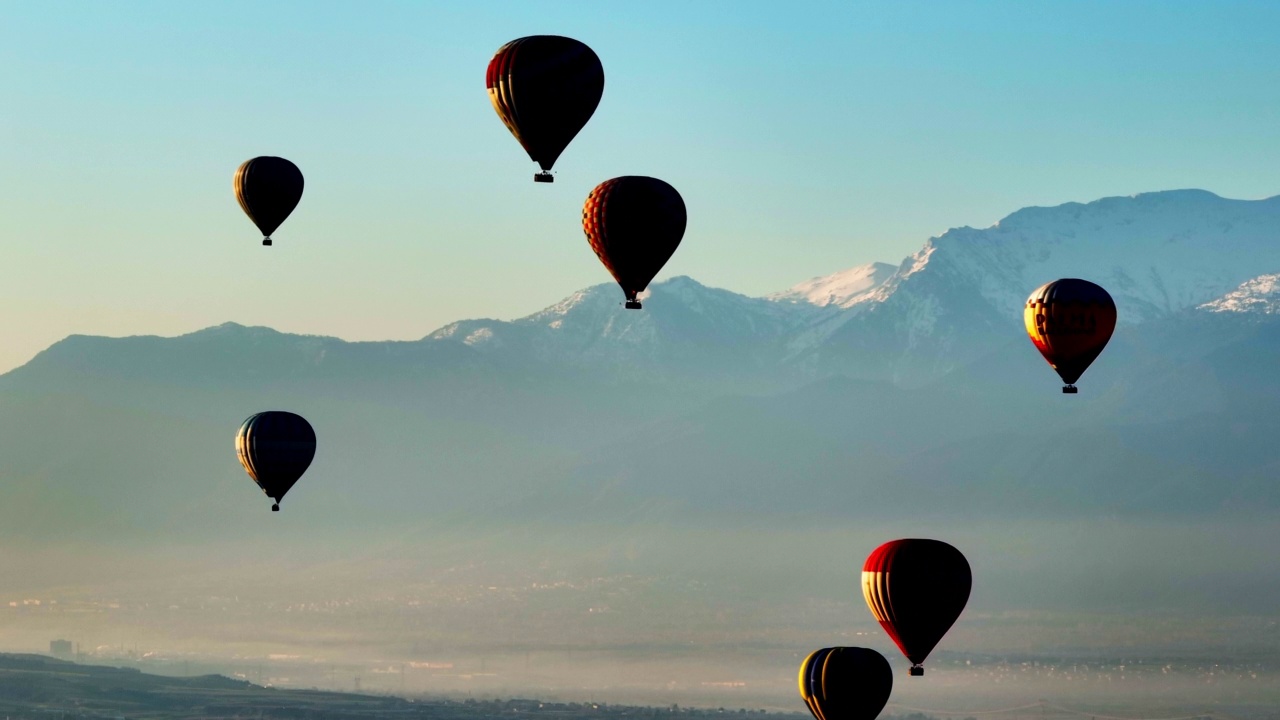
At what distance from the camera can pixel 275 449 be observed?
127688mm

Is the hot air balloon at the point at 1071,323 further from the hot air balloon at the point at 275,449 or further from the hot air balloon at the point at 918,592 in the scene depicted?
the hot air balloon at the point at 275,449

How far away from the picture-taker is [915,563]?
108188 millimetres

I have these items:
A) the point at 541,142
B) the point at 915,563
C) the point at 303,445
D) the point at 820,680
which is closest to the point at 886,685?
the point at 820,680

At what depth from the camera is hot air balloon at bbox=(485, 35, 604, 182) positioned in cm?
9444

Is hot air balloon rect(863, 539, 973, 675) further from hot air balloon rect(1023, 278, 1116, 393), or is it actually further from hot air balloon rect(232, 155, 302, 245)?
hot air balloon rect(232, 155, 302, 245)

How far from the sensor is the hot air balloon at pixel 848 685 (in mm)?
124625

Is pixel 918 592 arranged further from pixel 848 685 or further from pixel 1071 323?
pixel 848 685

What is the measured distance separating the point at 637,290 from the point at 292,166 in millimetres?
31754

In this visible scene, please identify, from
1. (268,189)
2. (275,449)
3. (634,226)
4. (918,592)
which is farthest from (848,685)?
(268,189)

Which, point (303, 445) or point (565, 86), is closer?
point (565, 86)

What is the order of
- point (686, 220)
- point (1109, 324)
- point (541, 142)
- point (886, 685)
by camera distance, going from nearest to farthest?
1. point (541, 142)
2. point (686, 220)
3. point (1109, 324)
4. point (886, 685)

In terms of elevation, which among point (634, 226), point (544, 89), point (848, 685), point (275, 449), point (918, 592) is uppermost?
point (544, 89)

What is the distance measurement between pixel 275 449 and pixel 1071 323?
44.9 m

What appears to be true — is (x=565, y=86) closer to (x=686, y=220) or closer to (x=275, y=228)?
(x=686, y=220)
